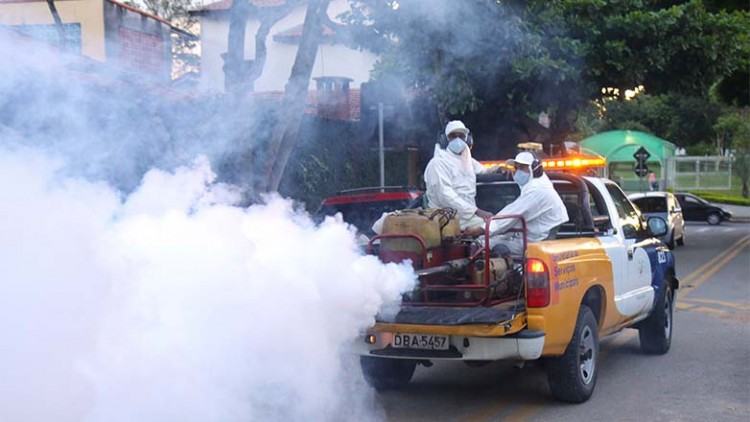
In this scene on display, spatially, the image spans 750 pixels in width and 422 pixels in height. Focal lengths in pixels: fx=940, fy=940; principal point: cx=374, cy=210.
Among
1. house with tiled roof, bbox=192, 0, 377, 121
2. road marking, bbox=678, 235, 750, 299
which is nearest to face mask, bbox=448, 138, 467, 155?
house with tiled roof, bbox=192, 0, 377, 121

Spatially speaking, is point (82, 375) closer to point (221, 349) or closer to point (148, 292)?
point (148, 292)

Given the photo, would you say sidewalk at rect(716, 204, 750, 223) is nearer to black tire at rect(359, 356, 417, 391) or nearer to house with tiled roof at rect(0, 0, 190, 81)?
house with tiled roof at rect(0, 0, 190, 81)

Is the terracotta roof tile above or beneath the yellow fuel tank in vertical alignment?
above

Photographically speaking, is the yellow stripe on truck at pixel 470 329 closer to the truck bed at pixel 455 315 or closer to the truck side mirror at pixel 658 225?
the truck bed at pixel 455 315

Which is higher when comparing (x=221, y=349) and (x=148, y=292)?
(x=148, y=292)

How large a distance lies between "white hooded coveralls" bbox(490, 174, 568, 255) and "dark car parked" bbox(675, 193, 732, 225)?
29.4 m

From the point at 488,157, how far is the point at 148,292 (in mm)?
17814

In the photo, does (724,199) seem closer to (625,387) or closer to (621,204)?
(621,204)

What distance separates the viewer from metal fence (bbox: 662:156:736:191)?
5778 centimetres

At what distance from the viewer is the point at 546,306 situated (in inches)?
247

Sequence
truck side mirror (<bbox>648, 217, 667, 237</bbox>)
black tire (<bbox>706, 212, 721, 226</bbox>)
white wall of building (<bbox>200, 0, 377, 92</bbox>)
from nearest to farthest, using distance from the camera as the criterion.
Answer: truck side mirror (<bbox>648, 217, 667, 237</bbox>) → white wall of building (<bbox>200, 0, 377, 92</bbox>) → black tire (<bbox>706, 212, 721, 226</bbox>)

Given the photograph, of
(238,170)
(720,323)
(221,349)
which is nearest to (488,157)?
(720,323)

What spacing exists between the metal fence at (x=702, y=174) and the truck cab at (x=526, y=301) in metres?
52.1

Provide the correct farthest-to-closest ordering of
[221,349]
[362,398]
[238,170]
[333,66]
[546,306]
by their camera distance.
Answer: [333,66], [238,170], [362,398], [546,306], [221,349]
